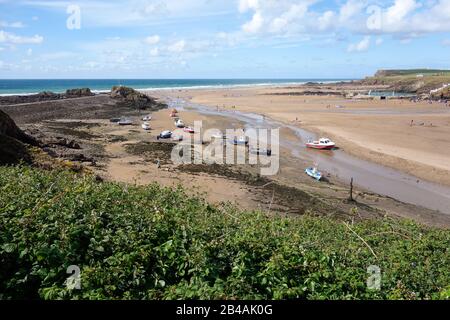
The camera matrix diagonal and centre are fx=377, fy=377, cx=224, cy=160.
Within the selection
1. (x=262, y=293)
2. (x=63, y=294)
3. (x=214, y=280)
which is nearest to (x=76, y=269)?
(x=63, y=294)

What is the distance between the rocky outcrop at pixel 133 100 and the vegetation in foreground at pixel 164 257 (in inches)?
2593

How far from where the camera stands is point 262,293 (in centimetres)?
611

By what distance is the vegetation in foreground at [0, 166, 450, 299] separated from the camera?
19.1 feet

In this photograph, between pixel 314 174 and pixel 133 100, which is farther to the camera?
pixel 133 100

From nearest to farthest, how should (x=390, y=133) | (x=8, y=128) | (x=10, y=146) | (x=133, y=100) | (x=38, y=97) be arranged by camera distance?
(x=10, y=146) → (x=8, y=128) → (x=390, y=133) → (x=38, y=97) → (x=133, y=100)

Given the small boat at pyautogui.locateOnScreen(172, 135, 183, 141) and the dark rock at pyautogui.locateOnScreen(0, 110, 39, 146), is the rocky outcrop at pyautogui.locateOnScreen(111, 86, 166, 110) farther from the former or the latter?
the dark rock at pyautogui.locateOnScreen(0, 110, 39, 146)

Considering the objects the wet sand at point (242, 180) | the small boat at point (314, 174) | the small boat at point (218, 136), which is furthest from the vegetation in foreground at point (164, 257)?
the small boat at point (218, 136)

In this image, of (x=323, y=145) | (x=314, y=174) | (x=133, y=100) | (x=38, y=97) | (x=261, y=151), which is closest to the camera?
(x=314, y=174)

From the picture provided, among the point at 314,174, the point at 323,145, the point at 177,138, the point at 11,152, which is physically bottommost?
the point at 314,174

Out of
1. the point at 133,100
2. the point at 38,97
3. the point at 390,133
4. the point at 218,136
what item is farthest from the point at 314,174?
the point at 38,97

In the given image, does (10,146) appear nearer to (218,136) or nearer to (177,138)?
(177,138)

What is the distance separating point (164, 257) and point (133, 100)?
78242 mm

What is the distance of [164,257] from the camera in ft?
21.9

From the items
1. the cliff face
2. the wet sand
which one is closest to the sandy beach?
the wet sand
